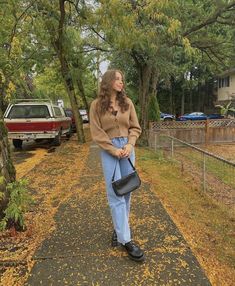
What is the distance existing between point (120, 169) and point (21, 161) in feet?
26.3

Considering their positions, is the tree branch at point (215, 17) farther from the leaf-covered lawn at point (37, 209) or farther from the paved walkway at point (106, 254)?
the paved walkway at point (106, 254)

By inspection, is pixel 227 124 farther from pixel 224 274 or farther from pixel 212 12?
pixel 224 274

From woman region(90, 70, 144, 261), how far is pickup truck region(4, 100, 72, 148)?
1063 cm

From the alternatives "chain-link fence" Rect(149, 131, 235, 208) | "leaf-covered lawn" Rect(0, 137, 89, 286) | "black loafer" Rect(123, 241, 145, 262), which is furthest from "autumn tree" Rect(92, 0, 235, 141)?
"black loafer" Rect(123, 241, 145, 262)

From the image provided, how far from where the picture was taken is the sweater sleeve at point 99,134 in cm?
374

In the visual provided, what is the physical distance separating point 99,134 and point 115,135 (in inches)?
7.0

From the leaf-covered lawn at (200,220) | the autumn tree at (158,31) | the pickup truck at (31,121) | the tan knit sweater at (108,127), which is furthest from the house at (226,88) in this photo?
the tan knit sweater at (108,127)

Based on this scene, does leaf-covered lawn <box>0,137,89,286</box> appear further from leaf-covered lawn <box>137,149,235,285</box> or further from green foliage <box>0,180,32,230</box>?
leaf-covered lawn <box>137,149,235,285</box>

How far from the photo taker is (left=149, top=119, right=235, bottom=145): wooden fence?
58.5 ft

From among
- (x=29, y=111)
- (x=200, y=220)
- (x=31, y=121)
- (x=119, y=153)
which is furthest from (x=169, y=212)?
(x=29, y=111)

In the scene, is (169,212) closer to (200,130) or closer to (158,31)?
(158,31)

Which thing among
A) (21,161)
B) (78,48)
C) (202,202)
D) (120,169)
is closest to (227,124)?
(78,48)

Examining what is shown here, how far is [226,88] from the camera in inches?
1726

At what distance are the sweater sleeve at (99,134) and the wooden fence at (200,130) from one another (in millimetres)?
13867
